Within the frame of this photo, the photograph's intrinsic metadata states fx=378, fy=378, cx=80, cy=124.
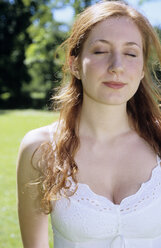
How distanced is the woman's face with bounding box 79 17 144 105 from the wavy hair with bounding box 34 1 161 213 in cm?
7

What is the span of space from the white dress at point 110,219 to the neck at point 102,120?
355mm

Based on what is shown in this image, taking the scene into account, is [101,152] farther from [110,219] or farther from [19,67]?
[19,67]

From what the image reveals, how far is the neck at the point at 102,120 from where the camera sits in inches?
82.9

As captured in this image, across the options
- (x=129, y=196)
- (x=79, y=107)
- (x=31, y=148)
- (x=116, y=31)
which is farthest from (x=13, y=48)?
(x=129, y=196)

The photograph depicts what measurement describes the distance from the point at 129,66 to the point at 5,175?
604cm

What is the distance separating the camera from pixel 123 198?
6.35ft

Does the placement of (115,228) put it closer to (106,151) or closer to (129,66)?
(106,151)

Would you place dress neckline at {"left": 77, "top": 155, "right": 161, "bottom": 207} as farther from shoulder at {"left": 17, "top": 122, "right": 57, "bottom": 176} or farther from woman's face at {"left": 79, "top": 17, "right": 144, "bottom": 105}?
woman's face at {"left": 79, "top": 17, "right": 144, "bottom": 105}

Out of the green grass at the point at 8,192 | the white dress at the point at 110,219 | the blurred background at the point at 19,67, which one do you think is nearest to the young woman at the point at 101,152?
the white dress at the point at 110,219

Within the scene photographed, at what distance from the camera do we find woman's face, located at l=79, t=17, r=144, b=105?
1.94 m

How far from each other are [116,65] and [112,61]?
0.04 metres

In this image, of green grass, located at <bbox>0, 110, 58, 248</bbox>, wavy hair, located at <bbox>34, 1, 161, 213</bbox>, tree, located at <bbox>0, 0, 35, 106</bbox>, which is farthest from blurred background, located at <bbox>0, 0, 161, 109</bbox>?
wavy hair, located at <bbox>34, 1, 161, 213</bbox>

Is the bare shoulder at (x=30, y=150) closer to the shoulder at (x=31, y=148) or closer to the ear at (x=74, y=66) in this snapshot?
the shoulder at (x=31, y=148)

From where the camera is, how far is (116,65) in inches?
75.0
